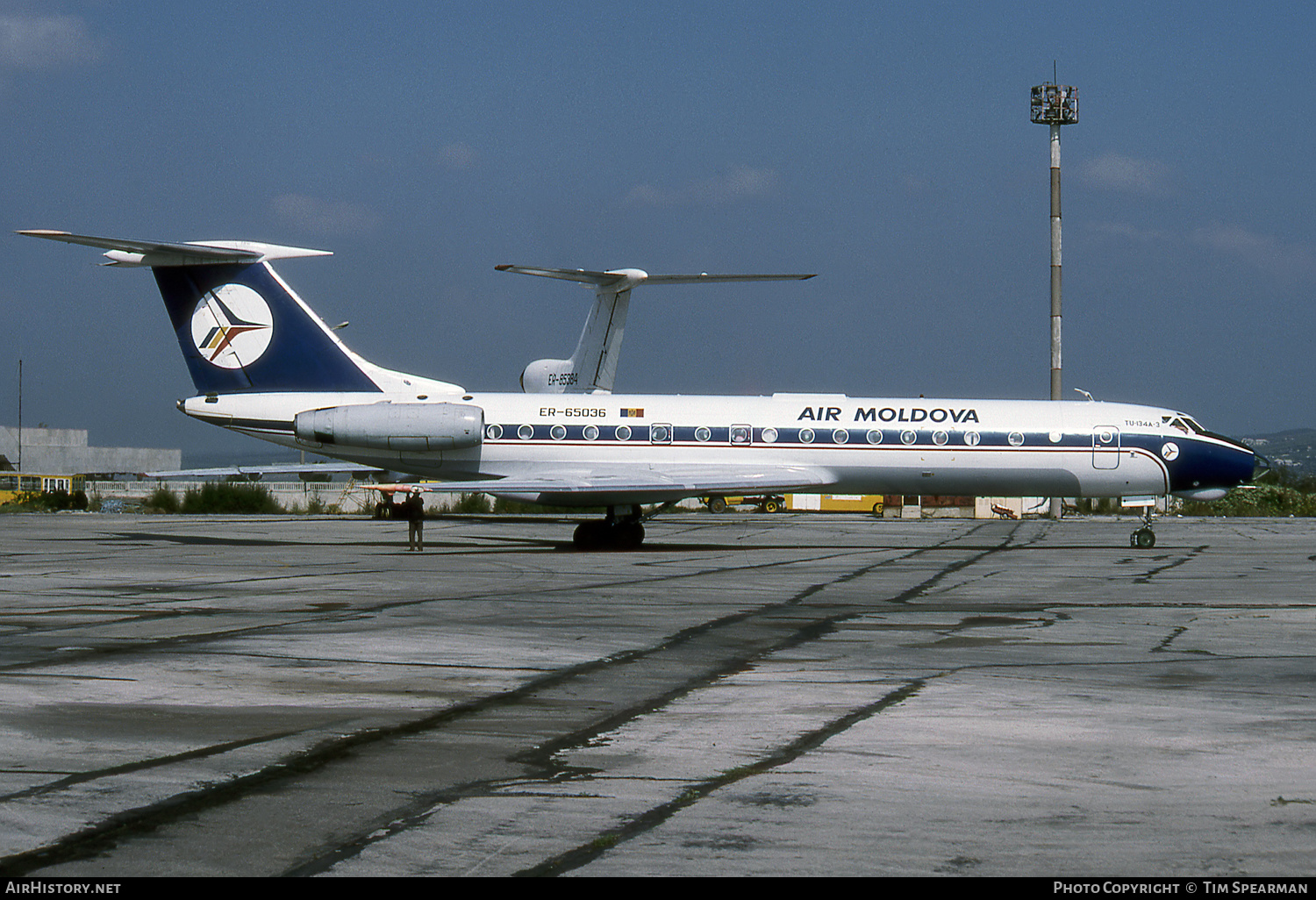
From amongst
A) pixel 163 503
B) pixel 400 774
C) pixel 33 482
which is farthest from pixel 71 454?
pixel 400 774

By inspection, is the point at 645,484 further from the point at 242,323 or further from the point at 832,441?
the point at 242,323

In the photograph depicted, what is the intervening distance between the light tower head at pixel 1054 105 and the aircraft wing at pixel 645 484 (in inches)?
1649

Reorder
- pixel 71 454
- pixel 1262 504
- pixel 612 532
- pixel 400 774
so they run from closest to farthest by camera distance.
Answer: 1. pixel 400 774
2. pixel 612 532
3. pixel 1262 504
4. pixel 71 454

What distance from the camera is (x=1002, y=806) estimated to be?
19.1 ft

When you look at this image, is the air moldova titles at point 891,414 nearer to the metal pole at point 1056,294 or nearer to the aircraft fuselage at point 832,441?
the aircraft fuselage at point 832,441

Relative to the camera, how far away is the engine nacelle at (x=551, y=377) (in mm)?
37938

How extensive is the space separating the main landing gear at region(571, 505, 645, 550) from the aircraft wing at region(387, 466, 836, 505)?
68 cm

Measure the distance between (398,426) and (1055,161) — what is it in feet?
138

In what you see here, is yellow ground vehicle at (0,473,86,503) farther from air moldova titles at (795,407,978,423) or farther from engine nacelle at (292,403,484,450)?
air moldova titles at (795,407,978,423)

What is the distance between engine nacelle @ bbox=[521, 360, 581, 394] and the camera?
37.9 m

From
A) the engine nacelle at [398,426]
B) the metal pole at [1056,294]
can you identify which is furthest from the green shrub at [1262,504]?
the engine nacelle at [398,426]

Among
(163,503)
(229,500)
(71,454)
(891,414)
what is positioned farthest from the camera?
(71,454)

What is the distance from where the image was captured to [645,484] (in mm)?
25750

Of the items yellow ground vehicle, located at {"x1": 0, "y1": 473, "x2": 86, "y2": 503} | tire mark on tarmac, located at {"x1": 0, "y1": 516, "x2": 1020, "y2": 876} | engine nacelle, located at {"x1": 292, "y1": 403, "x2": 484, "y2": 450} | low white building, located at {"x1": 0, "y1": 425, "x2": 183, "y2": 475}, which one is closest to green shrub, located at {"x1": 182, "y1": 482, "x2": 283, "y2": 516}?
engine nacelle, located at {"x1": 292, "y1": 403, "x2": 484, "y2": 450}
